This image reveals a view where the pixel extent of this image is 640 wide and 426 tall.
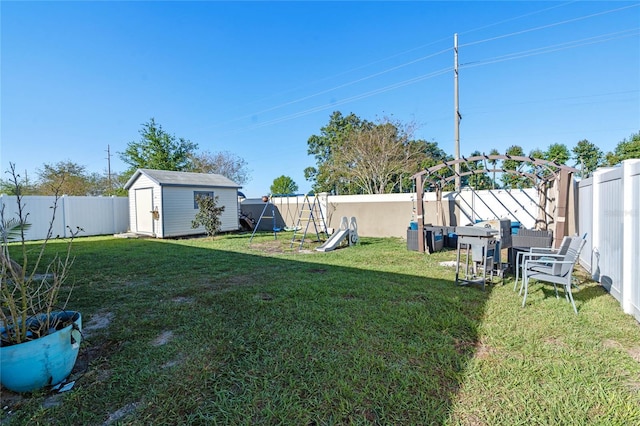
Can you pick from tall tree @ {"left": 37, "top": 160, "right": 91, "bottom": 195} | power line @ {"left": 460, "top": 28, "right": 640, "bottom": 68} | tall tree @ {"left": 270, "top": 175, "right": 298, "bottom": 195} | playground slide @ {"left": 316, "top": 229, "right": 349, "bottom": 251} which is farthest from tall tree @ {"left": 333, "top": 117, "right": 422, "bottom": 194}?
tall tree @ {"left": 37, "top": 160, "right": 91, "bottom": 195}

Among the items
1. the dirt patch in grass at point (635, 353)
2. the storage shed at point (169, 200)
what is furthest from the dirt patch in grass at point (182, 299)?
the storage shed at point (169, 200)

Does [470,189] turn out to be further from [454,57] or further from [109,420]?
[109,420]

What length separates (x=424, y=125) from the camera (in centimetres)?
1797

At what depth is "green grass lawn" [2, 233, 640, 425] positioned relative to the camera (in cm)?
189

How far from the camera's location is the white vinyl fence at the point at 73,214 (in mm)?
12180

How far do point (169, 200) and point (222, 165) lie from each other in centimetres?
1652

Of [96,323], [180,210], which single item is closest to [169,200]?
[180,210]

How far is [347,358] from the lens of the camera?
98.7 inches

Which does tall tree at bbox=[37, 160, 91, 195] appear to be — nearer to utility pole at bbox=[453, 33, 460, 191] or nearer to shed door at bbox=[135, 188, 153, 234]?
shed door at bbox=[135, 188, 153, 234]

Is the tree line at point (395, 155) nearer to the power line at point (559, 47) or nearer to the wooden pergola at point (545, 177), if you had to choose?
the power line at point (559, 47)

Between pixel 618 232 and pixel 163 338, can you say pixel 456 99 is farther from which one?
pixel 163 338

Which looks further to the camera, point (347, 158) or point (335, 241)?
point (347, 158)

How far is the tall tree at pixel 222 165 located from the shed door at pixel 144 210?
40.3 ft

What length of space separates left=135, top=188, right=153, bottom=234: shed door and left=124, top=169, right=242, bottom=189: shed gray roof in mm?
632
